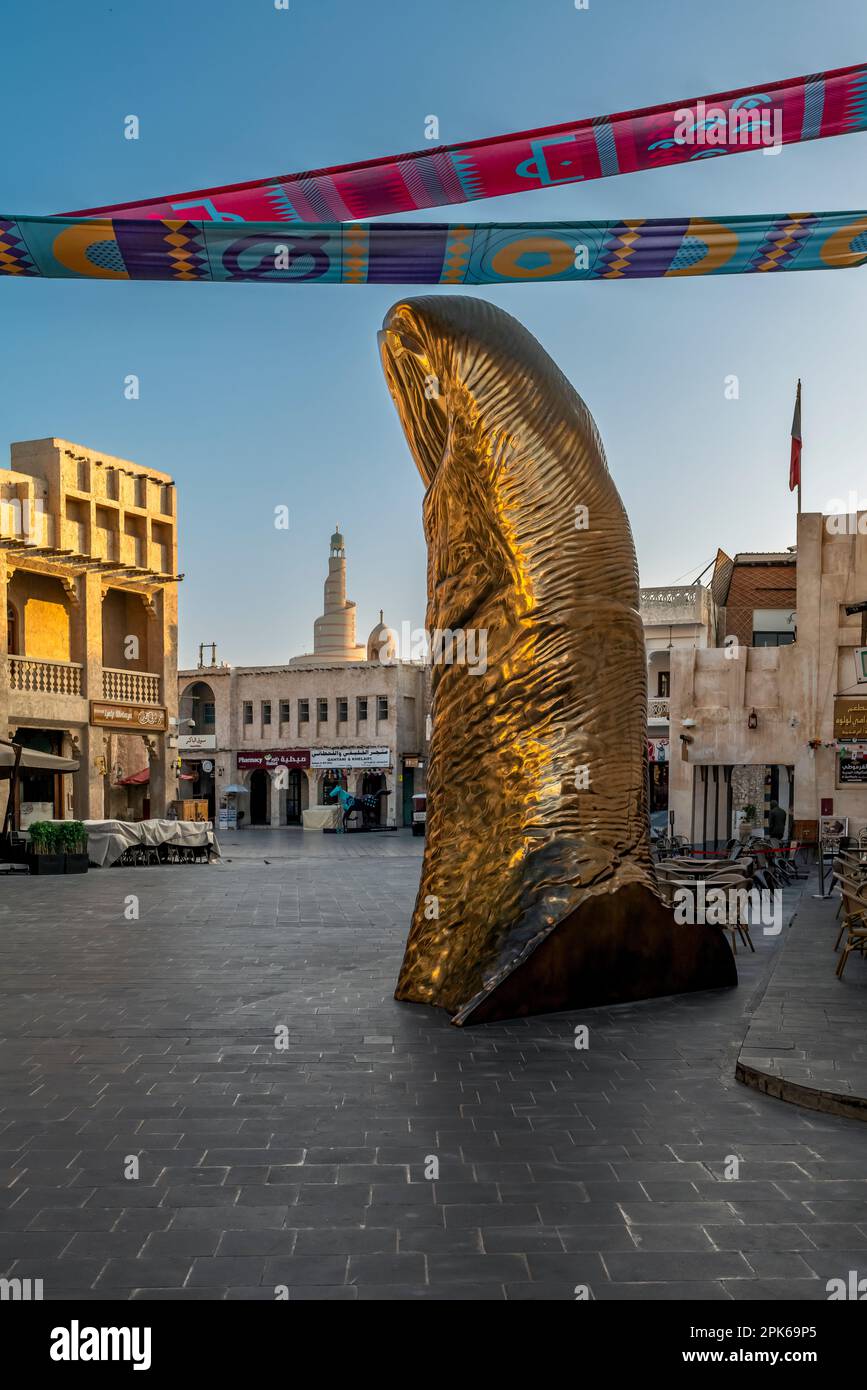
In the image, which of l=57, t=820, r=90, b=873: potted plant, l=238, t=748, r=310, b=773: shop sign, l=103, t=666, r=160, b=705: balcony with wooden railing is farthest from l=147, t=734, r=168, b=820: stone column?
l=238, t=748, r=310, b=773: shop sign

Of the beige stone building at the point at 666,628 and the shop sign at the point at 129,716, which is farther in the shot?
the beige stone building at the point at 666,628

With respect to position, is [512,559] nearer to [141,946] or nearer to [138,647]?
[141,946]

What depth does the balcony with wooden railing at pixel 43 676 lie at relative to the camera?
25.0 meters

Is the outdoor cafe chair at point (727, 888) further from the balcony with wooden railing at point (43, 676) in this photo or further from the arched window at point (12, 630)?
the arched window at point (12, 630)

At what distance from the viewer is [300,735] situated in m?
51.6

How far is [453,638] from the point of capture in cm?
844

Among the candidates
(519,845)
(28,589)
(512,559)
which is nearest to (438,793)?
(519,845)

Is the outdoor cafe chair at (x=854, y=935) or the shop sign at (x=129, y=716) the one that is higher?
the shop sign at (x=129, y=716)

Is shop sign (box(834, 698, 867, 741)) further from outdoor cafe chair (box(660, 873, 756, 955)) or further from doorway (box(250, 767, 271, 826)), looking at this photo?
doorway (box(250, 767, 271, 826))

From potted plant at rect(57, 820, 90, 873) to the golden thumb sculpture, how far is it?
14.1 m

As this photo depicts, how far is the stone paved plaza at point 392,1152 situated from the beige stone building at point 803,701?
13071 mm

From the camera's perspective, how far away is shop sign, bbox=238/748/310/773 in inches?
2020

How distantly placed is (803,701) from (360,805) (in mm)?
28762

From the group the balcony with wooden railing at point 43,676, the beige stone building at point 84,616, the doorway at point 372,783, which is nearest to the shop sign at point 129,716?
the beige stone building at point 84,616
